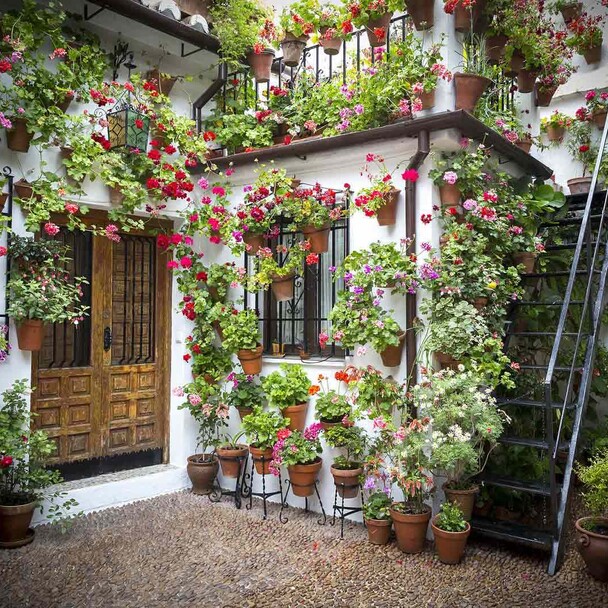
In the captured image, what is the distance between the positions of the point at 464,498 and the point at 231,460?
2.44 metres

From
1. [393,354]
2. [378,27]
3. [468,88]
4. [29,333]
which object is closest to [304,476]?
[393,354]

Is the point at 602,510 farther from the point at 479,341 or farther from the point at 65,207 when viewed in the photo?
the point at 65,207

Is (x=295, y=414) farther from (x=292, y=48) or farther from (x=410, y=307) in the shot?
(x=292, y=48)

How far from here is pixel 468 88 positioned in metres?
5.09

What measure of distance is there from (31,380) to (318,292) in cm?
287

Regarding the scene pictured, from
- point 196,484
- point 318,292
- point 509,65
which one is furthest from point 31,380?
point 509,65

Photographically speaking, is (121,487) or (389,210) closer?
(389,210)

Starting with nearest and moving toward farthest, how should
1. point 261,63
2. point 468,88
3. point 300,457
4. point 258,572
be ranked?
point 258,572, point 468,88, point 300,457, point 261,63

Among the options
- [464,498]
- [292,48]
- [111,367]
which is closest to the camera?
[464,498]

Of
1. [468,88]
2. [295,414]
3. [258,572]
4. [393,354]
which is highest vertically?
[468,88]

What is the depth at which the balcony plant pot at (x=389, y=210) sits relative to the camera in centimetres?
517

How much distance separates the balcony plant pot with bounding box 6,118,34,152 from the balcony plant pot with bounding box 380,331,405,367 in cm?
359

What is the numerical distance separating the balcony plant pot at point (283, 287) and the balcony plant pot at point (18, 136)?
8.25 feet

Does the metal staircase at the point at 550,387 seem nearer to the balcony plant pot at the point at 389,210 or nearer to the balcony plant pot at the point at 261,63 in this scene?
the balcony plant pot at the point at 389,210
